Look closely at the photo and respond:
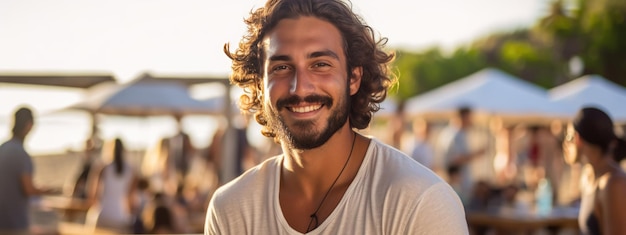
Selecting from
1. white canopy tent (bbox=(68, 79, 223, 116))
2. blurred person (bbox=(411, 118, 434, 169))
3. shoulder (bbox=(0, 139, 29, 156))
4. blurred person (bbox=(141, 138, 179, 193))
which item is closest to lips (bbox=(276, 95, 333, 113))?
shoulder (bbox=(0, 139, 29, 156))

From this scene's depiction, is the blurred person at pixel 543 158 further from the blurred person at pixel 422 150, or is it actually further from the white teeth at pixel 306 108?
the white teeth at pixel 306 108

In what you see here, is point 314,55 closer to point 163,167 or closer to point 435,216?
point 435,216

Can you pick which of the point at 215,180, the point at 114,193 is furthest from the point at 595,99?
the point at 114,193

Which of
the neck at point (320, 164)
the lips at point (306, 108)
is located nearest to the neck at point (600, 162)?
the neck at point (320, 164)

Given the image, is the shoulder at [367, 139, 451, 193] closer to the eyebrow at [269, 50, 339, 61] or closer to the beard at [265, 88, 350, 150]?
the beard at [265, 88, 350, 150]

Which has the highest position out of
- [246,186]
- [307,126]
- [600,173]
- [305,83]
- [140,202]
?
[305,83]

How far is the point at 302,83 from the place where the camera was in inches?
105

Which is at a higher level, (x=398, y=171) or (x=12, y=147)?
(x=398, y=171)

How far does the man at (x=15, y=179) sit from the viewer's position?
24.6ft

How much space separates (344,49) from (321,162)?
1.12 feet

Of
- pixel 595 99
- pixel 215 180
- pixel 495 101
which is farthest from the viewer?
pixel 595 99

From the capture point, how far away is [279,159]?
3.00m

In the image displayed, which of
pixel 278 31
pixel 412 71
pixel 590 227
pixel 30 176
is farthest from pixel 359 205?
pixel 412 71

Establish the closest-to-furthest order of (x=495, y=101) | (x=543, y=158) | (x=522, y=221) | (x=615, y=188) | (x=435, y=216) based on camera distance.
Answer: (x=435, y=216) < (x=615, y=188) < (x=522, y=221) < (x=543, y=158) < (x=495, y=101)
